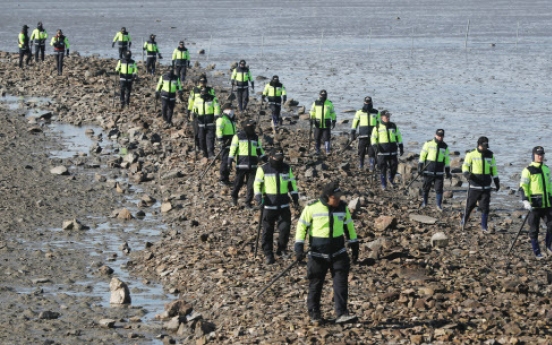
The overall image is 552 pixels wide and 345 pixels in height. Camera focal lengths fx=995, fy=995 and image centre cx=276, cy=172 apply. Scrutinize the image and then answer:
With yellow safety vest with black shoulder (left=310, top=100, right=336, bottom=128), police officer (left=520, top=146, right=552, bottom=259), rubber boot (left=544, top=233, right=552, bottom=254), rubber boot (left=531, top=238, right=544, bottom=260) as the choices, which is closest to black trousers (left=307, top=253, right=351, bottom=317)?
police officer (left=520, top=146, right=552, bottom=259)

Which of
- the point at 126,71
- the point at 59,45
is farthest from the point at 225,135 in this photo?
the point at 59,45

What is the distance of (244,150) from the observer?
2120cm

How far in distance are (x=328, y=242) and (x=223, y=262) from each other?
443 centimetres

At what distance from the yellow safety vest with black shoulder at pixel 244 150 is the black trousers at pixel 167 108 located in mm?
10346

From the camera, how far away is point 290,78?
4869 cm

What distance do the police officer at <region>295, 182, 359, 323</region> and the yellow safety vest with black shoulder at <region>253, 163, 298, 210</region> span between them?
3.13 metres

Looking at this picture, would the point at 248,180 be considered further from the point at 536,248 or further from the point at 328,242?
the point at 328,242

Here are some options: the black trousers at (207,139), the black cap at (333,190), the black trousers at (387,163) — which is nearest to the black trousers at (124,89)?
the black trousers at (207,139)

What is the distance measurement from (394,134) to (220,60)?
3313 centimetres

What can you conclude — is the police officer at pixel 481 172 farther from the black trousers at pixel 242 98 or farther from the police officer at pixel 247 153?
the black trousers at pixel 242 98

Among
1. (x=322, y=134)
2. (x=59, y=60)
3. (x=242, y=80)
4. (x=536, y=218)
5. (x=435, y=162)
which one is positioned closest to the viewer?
(x=536, y=218)

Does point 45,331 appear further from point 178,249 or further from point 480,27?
point 480,27

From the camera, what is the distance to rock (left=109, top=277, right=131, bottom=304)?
16.8 metres

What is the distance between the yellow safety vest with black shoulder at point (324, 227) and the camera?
14.1 m
